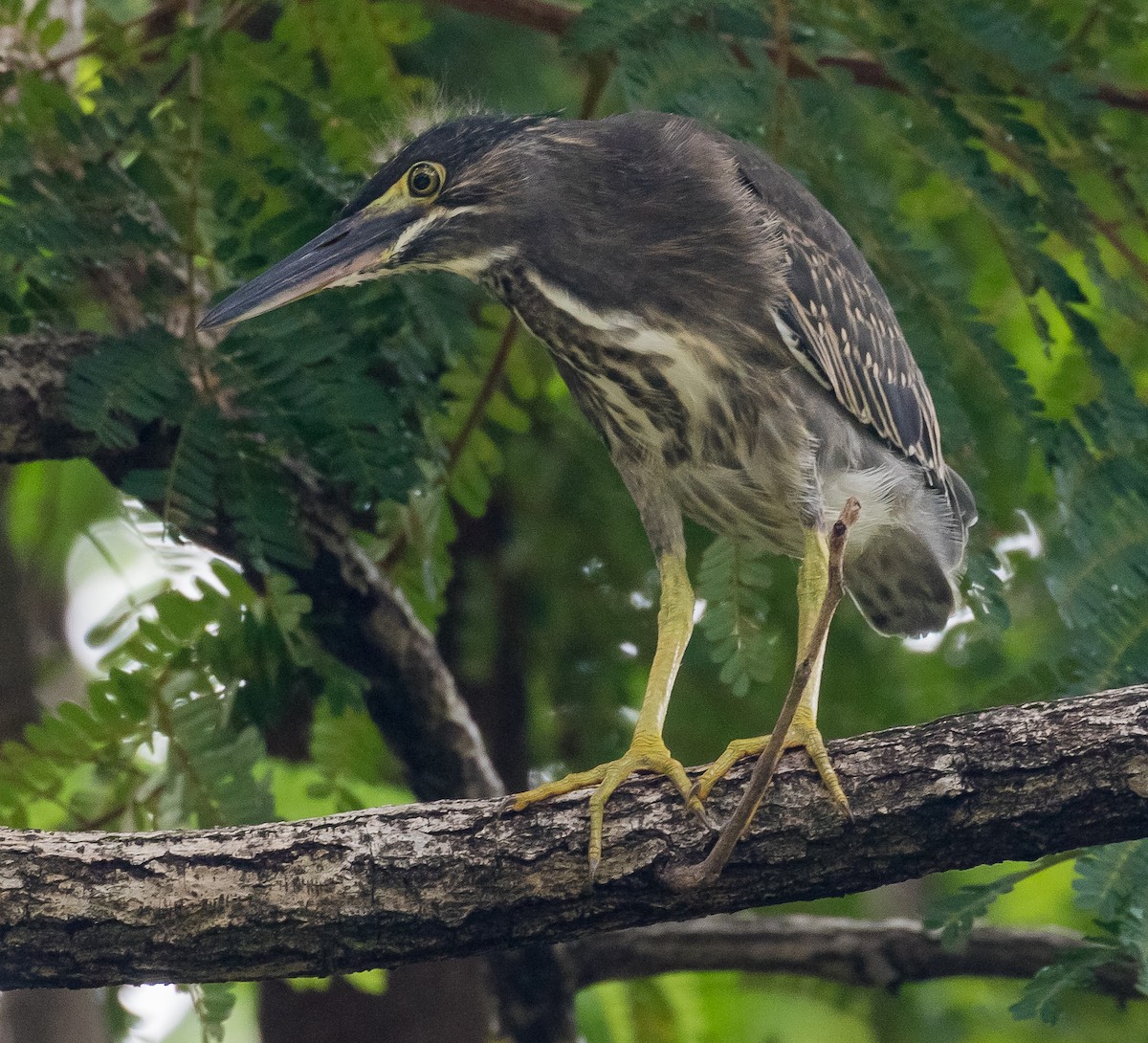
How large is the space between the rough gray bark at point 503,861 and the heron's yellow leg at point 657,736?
3.1 inches

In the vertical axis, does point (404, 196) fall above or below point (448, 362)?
above

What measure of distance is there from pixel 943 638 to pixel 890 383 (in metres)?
0.94

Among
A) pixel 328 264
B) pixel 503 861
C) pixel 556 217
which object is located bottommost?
pixel 503 861

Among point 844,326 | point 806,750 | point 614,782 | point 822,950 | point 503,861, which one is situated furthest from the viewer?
point 822,950

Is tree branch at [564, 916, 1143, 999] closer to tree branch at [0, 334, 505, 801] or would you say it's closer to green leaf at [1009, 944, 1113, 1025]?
tree branch at [0, 334, 505, 801]

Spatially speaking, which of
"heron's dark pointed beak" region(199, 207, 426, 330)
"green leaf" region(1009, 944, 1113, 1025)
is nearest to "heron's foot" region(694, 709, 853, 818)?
"green leaf" region(1009, 944, 1113, 1025)

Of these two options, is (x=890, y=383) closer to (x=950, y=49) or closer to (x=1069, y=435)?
(x=1069, y=435)

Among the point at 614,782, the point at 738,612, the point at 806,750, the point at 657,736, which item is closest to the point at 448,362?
the point at 738,612

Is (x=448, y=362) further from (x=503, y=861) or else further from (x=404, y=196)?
(x=503, y=861)

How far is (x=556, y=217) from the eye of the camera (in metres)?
2.64

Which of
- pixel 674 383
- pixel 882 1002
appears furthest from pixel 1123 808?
pixel 882 1002

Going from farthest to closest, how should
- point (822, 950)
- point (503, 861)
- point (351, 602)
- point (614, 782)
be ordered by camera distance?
point (822, 950), point (351, 602), point (614, 782), point (503, 861)

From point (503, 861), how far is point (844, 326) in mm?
1302

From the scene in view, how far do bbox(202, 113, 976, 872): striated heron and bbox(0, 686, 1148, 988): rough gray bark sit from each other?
1.04 ft
